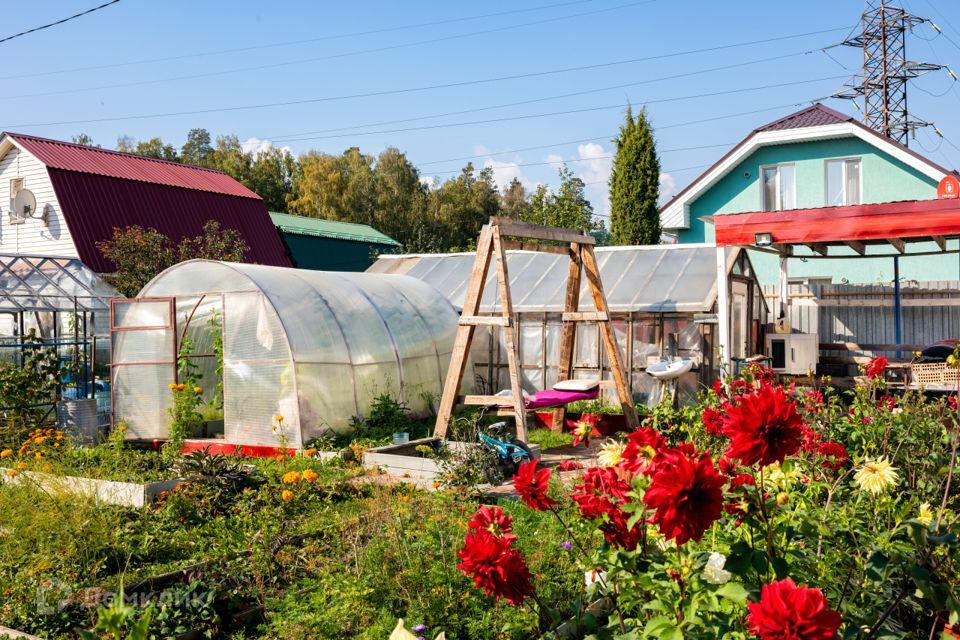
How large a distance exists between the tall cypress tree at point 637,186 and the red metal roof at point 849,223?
13321 mm

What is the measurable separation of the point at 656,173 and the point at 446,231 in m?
15.8

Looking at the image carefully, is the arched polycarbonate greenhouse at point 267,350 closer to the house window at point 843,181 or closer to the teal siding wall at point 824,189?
the teal siding wall at point 824,189

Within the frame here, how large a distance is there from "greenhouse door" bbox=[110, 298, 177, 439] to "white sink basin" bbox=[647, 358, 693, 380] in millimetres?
6753

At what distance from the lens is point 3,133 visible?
1942 cm

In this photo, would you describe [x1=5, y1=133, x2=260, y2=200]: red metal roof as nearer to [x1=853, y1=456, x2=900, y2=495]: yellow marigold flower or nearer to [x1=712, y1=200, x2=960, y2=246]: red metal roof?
[x1=712, y1=200, x2=960, y2=246]: red metal roof

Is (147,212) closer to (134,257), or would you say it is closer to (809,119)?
(134,257)

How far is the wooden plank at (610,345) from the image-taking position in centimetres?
1093

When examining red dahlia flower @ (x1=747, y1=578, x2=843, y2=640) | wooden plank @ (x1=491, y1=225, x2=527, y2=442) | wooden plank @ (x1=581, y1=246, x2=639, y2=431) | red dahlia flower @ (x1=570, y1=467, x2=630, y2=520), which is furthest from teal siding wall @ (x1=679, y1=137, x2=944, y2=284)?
red dahlia flower @ (x1=747, y1=578, x2=843, y2=640)

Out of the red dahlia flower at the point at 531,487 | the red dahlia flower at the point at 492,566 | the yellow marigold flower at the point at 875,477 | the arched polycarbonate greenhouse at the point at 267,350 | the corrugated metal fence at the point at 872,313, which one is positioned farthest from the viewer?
the corrugated metal fence at the point at 872,313

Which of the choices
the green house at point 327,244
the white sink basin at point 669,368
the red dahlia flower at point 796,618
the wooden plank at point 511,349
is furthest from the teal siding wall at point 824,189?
the red dahlia flower at point 796,618

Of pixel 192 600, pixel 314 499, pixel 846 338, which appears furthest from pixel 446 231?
pixel 192 600

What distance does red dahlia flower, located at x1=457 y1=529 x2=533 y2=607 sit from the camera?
91.7 inches

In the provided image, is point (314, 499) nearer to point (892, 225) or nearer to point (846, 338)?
point (892, 225)

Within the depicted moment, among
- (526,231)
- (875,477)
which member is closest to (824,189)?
(526,231)
